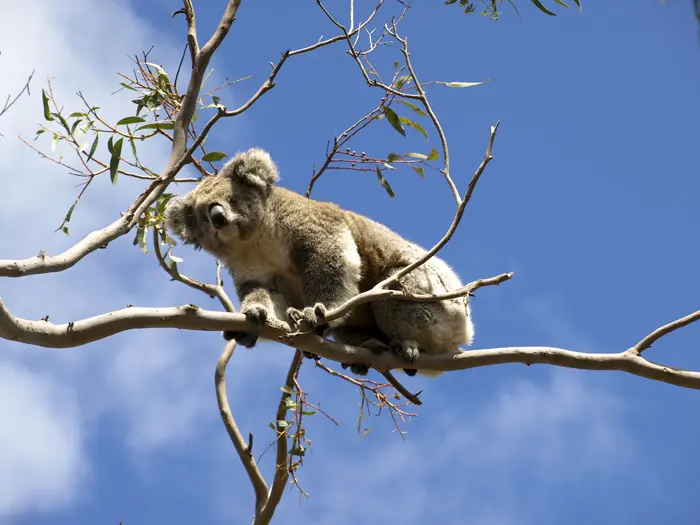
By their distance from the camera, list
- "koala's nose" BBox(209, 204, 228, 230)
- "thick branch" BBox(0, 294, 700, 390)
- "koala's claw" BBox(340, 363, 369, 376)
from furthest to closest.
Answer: "koala's nose" BBox(209, 204, 228, 230) < "koala's claw" BBox(340, 363, 369, 376) < "thick branch" BBox(0, 294, 700, 390)

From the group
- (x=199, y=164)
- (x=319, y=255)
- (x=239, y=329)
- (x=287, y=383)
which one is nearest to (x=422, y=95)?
(x=319, y=255)

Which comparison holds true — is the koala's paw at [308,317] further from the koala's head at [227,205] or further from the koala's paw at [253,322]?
the koala's head at [227,205]

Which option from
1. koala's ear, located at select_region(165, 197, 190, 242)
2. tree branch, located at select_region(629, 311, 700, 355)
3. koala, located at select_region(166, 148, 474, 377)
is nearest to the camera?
tree branch, located at select_region(629, 311, 700, 355)

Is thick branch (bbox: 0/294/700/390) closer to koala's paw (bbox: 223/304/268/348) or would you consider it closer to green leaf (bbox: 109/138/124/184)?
koala's paw (bbox: 223/304/268/348)

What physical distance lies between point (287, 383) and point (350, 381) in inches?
17.3

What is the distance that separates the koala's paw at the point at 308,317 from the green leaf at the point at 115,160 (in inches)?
41.5

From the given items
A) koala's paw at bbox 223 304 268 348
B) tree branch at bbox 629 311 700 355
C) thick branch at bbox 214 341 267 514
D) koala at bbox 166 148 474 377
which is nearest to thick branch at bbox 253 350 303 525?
thick branch at bbox 214 341 267 514

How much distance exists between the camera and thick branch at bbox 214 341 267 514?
4836 millimetres

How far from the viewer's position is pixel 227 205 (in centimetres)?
438

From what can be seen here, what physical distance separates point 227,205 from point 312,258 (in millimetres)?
604

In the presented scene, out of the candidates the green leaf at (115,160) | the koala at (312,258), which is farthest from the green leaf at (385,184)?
the green leaf at (115,160)

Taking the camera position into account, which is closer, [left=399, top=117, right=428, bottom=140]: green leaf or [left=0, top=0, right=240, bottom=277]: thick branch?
[left=0, top=0, right=240, bottom=277]: thick branch

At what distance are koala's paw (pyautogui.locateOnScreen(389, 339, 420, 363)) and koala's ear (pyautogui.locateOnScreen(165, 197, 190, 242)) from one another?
1.35 meters

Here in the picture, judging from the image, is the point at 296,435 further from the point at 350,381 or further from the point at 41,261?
the point at 41,261
